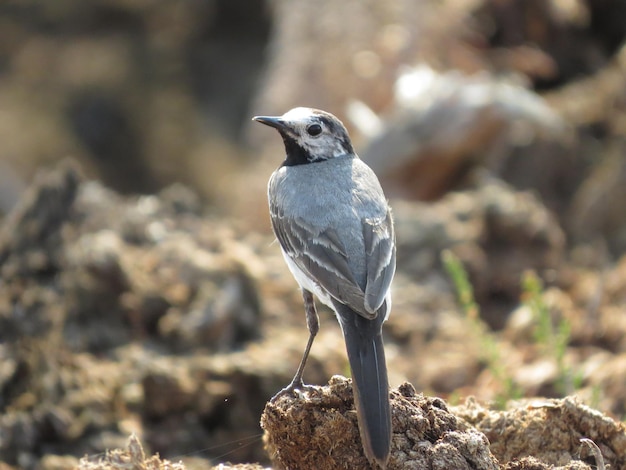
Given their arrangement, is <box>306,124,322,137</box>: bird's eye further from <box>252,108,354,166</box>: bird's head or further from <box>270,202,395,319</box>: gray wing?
<box>270,202,395,319</box>: gray wing

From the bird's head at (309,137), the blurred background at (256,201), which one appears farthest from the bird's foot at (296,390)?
the bird's head at (309,137)

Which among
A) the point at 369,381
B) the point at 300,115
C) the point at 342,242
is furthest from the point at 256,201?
the point at 369,381

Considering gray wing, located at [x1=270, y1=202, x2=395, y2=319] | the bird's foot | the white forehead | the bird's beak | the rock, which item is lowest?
the rock

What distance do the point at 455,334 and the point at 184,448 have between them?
95.6 inches

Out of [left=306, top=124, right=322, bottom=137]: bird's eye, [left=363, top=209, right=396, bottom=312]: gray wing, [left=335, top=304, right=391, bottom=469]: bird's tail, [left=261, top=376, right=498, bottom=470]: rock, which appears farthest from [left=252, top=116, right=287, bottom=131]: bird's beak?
[left=261, top=376, right=498, bottom=470]: rock

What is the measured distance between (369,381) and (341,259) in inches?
32.0

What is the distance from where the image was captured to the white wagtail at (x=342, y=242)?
3775 millimetres

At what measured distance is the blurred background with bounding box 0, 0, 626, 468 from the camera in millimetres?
5707

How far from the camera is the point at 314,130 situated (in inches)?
Result: 211

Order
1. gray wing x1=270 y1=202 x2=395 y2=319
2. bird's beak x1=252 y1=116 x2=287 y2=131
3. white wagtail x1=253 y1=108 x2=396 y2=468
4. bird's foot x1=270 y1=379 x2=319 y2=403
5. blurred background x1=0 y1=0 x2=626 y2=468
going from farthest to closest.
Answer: blurred background x1=0 y1=0 x2=626 y2=468
bird's beak x1=252 y1=116 x2=287 y2=131
gray wing x1=270 y1=202 x2=395 y2=319
bird's foot x1=270 y1=379 x2=319 y2=403
white wagtail x1=253 y1=108 x2=396 y2=468

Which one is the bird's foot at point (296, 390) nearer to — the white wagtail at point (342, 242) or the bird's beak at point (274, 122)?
the white wagtail at point (342, 242)

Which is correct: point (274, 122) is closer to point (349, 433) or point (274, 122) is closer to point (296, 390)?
point (296, 390)

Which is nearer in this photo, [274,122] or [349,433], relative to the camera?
Result: [349,433]

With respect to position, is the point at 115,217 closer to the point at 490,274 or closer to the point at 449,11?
the point at 490,274
